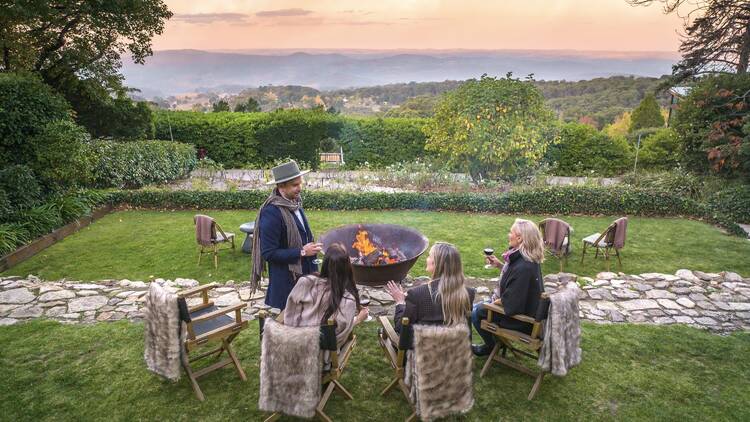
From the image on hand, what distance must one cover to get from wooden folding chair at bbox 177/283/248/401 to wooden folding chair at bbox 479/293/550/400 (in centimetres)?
237

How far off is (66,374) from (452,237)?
21.8 ft

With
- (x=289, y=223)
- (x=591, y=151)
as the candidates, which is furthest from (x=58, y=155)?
(x=591, y=151)

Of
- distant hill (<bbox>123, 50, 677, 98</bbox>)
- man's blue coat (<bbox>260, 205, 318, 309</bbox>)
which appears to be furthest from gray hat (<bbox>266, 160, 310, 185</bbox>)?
distant hill (<bbox>123, 50, 677, 98</bbox>)

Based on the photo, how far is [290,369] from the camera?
330 cm

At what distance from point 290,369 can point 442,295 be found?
1312mm

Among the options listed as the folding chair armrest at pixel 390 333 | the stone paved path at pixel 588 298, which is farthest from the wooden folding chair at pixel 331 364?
the stone paved path at pixel 588 298

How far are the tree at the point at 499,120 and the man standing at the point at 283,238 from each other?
28.4ft

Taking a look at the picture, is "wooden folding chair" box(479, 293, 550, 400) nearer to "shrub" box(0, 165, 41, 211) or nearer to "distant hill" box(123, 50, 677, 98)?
"shrub" box(0, 165, 41, 211)

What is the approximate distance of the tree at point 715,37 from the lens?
43.4 ft

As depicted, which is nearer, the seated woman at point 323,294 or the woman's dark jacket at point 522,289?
the seated woman at point 323,294

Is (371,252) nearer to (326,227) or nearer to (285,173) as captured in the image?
(285,173)

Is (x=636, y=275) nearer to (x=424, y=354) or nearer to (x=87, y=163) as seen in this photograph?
(x=424, y=354)

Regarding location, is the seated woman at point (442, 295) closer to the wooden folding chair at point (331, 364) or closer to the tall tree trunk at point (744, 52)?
the wooden folding chair at point (331, 364)

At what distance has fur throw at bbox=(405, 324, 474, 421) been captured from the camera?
3.31 metres
